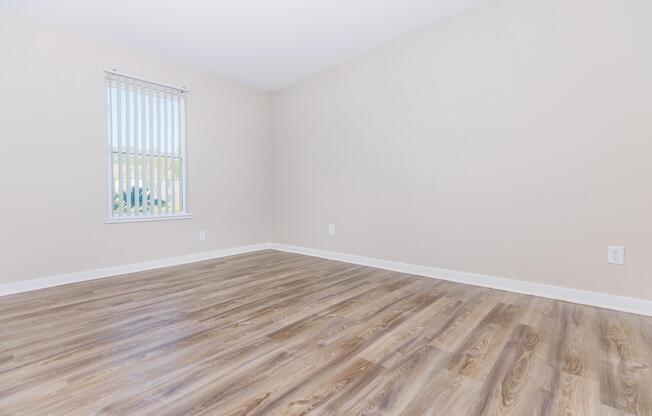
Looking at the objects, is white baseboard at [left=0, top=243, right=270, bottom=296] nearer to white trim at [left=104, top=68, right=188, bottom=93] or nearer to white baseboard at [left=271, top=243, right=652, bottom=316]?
white baseboard at [left=271, top=243, right=652, bottom=316]

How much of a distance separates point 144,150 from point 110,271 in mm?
1202

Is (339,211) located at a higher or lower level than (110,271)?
higher

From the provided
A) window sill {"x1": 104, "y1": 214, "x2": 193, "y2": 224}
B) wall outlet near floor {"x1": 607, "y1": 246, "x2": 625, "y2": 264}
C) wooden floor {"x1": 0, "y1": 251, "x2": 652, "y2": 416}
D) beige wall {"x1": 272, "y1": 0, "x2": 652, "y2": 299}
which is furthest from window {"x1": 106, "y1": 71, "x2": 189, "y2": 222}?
wall outlet near floor {"x1": 607, "y1": 246, "x2": 625, "y2": 264}

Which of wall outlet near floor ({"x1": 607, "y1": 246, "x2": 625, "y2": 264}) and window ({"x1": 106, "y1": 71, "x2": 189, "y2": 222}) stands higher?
window ({"x1": 106, "y1": 71, "x2": 189, "y2": 222})

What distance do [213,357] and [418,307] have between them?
1366mm

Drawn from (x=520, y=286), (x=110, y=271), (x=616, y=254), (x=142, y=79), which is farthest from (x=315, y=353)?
(x=142, y=79)

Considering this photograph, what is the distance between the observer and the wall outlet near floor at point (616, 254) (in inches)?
88.7

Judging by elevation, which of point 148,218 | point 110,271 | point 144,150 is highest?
point 144,150

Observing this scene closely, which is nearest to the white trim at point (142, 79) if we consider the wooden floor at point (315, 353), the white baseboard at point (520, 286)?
the wooden floor at point (315, 353)

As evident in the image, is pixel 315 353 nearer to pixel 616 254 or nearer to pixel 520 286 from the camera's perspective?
pixel 520 286

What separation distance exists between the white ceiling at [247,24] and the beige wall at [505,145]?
31cm

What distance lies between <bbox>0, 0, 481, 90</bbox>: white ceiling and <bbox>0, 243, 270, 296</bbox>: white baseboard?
2.07 meters

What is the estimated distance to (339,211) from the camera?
12.5 ft

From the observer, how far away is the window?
308 cm
